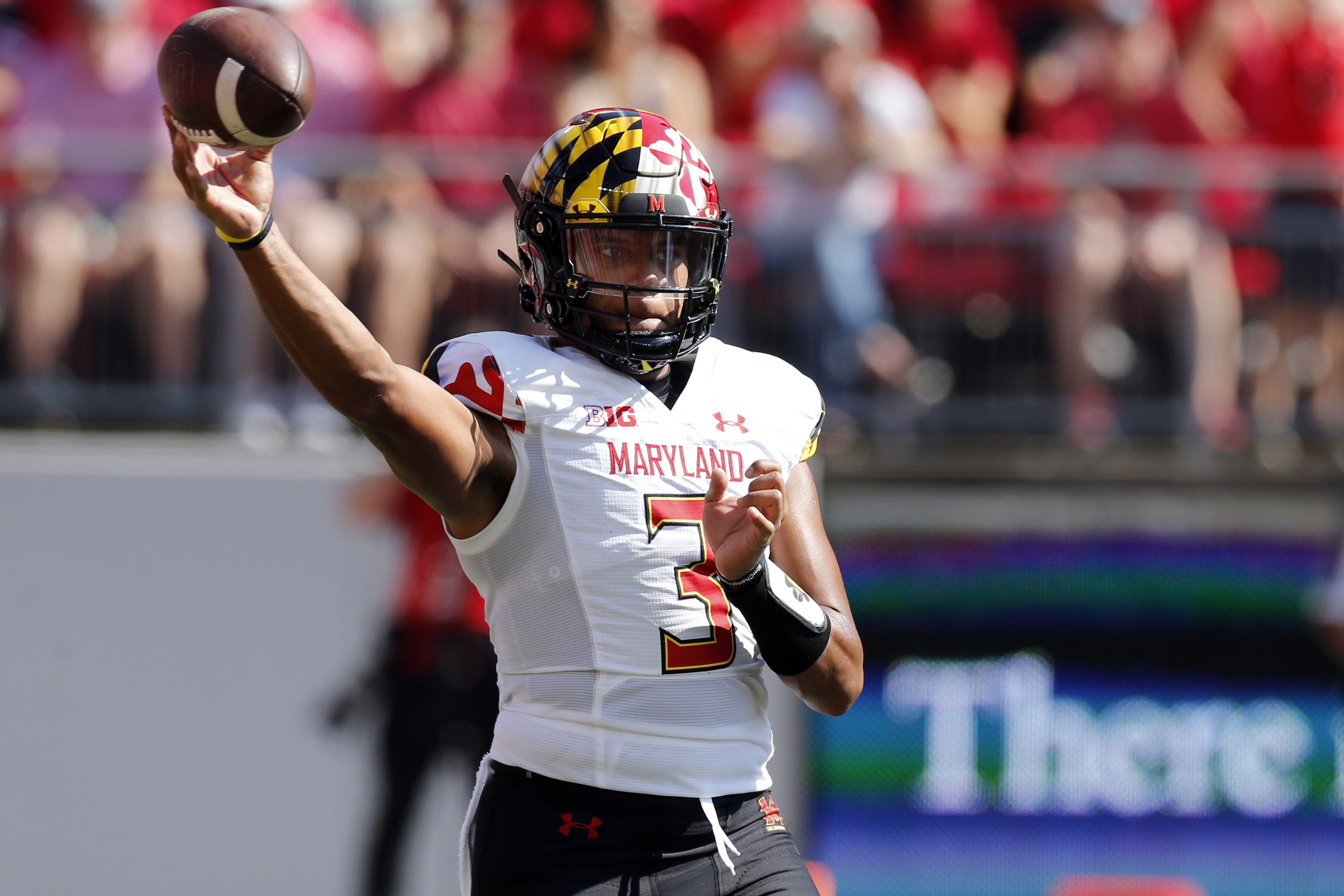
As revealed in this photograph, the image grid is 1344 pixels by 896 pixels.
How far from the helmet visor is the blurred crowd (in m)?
3.58

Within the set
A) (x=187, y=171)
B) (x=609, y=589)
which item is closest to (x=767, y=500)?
(x=609, y=589)

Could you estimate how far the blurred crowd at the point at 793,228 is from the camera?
6770 mm

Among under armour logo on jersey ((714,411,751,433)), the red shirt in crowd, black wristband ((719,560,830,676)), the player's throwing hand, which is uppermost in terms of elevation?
the player's throwing hand

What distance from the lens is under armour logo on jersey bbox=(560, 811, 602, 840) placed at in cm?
300

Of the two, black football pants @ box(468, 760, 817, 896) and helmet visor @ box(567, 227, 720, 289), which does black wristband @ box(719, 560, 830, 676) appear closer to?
black football pants @ box(468, 760, 817, 896)

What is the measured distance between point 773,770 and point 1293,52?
14.0 feet

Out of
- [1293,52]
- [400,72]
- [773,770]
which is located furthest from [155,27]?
[1293,52]

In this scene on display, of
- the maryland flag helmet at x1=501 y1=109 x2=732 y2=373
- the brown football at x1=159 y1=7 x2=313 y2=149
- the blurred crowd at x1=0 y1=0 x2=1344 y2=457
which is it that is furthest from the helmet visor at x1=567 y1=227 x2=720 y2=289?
the blurred crowd at x1=0 y1=0 x2=1344 y2=457

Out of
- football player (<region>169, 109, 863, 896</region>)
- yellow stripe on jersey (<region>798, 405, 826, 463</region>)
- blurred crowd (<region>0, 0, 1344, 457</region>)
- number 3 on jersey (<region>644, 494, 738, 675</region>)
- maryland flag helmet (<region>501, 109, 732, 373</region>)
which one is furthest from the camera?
blurred crowd (<region>0, 0, 1344, 457</region>)

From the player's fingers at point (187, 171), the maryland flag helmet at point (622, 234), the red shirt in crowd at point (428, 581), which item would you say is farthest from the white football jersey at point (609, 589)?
the red shirt in crowd at point (428, 581)

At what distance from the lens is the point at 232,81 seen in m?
2.79

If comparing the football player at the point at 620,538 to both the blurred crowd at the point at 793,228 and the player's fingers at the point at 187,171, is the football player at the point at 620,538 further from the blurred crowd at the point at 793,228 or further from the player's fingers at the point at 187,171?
the blurred crowd at the point at 793,228

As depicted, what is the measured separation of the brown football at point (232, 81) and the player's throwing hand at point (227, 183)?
2 cm

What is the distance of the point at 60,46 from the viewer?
24.4 ft
